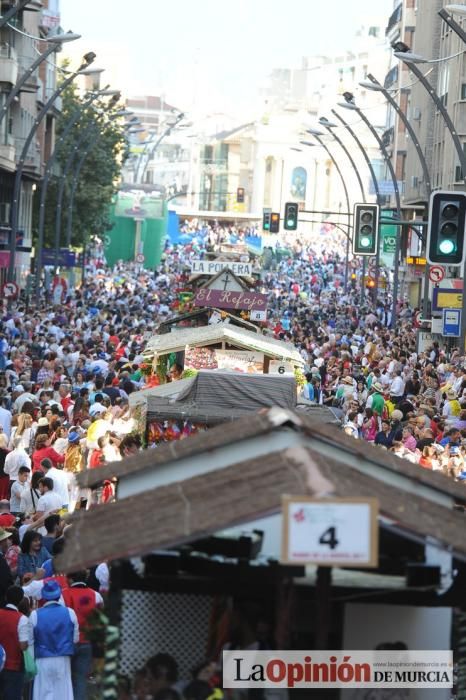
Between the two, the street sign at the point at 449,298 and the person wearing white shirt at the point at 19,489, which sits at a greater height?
the street sign at the point at 449,298

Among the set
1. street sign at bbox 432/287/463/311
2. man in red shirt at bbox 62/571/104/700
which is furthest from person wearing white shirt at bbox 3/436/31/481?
street sign at bbox 432/287/463/311

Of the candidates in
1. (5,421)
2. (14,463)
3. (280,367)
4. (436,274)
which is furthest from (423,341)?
(14,463)

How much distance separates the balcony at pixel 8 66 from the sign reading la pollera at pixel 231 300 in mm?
21219

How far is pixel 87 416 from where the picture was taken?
2391 cm

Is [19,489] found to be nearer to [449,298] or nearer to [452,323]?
[452,323]

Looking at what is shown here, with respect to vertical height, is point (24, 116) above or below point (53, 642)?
above

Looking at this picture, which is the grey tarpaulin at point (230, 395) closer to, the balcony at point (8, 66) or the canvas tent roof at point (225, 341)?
the canvas tent roof at point (225, 341)

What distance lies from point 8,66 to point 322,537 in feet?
161

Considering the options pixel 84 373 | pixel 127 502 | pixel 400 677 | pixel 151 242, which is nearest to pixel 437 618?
pixel 400 677

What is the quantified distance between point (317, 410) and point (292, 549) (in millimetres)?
13883

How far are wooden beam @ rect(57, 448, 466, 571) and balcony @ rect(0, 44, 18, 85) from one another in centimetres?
4784

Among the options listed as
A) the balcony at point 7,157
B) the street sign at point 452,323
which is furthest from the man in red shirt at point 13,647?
the balcony at point 7,157

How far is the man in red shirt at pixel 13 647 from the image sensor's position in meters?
12.0

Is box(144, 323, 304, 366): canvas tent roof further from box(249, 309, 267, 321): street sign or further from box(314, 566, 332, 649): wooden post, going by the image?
box(314, 566, 332, 649): wooden post
